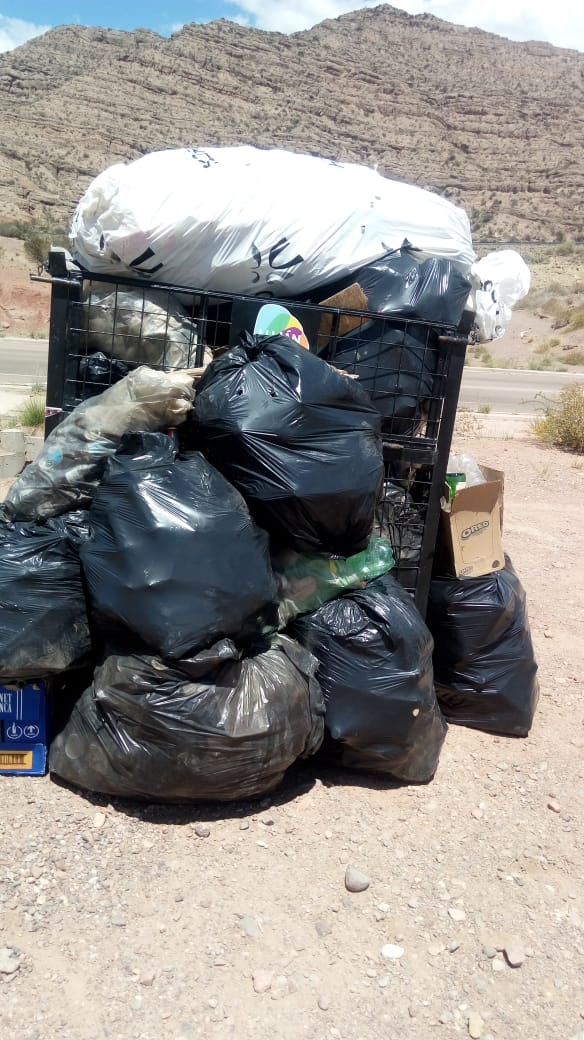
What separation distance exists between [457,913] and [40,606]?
52.5 inches

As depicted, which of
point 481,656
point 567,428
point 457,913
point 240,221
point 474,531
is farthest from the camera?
point 567,428

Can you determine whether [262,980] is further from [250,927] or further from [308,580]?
[308,580]

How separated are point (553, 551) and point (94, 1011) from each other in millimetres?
3901

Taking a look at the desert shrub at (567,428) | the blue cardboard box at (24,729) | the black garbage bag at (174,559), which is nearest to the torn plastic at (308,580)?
the black garbage bag at (174,559)

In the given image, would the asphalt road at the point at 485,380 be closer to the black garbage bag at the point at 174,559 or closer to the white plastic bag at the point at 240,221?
the white plastic bag at the point at 240,221

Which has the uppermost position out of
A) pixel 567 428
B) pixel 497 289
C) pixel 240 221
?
pixel 240 221

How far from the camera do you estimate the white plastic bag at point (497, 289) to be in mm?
3223

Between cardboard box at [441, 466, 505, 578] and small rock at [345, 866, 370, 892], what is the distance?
4.00 feet

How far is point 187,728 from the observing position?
2.08 metres

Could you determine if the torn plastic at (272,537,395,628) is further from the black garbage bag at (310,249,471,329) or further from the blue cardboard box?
the black garbage bag at (310,249,471,329)

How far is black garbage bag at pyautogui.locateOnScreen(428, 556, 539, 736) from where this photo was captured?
9.65ft

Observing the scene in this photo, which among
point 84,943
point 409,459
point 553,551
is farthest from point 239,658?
point 553,551

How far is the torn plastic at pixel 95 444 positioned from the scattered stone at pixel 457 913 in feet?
4.92

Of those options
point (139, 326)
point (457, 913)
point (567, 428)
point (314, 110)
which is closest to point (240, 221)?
point (139, 326)
